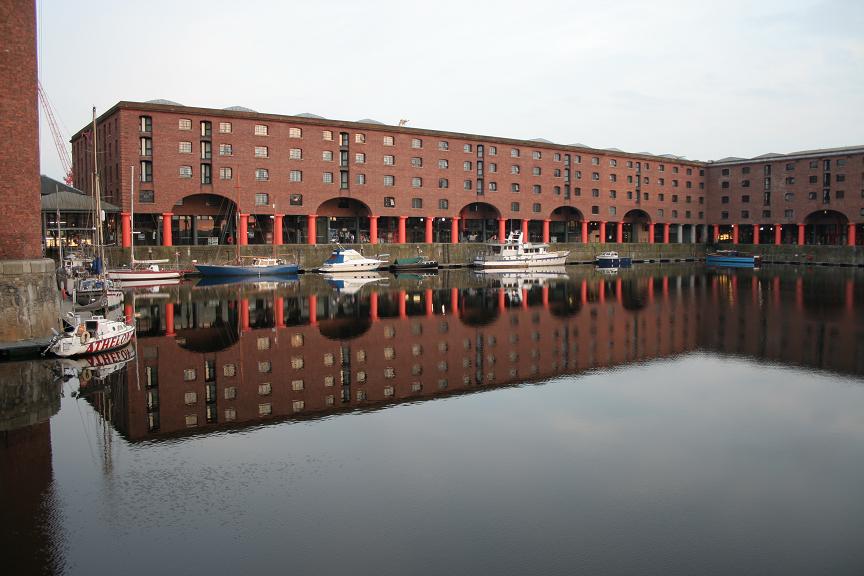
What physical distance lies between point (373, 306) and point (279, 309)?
179 inches

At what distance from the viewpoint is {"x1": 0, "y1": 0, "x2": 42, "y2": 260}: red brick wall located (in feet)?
65.6

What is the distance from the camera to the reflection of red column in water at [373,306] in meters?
28.7

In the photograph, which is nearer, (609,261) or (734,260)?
(609,261)

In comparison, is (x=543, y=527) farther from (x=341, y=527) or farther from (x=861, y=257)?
(x=861, y=257)

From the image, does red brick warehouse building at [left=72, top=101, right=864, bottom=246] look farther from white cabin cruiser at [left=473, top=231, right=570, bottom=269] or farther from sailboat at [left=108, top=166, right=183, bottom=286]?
white cabin cruiser at [left=473, top=231, right=570, bottom=269]

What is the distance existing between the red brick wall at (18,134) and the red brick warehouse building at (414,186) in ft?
119

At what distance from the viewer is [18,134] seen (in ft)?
66.9

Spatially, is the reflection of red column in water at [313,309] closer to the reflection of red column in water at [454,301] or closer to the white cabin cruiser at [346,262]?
the reflection of red column in water at [454,301]

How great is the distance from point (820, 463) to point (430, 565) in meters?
7.15

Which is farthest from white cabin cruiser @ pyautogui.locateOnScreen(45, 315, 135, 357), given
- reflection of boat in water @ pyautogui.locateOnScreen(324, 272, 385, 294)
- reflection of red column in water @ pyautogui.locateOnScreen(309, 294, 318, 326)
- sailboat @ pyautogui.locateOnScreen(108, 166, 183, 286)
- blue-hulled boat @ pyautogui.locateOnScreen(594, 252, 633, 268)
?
blue-hulled boat @ pyautogui.locateOnScreen(594, 252, 633, 268)

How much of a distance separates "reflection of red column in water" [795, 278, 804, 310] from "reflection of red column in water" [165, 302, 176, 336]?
29.2m

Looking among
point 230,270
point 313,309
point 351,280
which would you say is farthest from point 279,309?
point 230,270

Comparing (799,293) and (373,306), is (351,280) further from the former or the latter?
(799,293)

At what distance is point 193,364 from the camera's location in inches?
727
